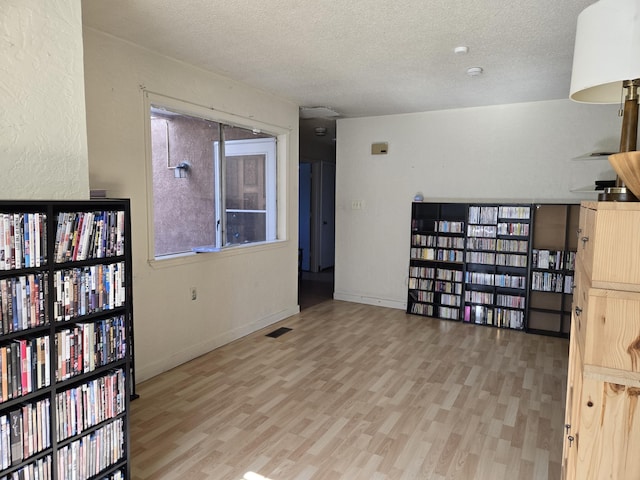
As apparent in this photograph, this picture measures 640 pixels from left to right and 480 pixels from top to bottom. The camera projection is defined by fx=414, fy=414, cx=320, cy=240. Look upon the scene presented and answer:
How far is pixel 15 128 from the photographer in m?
1.73

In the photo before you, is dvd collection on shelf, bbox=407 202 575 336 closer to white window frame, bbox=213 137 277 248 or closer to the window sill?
white window frame, bbox=213 137 277 248

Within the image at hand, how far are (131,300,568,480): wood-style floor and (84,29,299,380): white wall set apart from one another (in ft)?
0.83

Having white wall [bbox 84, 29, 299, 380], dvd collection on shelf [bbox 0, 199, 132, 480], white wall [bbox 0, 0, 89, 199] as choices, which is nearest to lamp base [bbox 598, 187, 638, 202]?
dvd collection on shelf [bbox 0, 199, 132, 480]

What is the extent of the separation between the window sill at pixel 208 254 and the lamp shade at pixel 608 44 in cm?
304

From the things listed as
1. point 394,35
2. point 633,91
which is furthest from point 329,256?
point 633,91

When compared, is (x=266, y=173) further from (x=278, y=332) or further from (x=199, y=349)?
(x=199, y=349)

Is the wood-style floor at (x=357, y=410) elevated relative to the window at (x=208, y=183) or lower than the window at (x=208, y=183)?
lower

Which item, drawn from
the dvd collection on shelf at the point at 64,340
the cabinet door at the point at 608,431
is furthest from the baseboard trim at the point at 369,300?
the cabinet door at the point at 608,431

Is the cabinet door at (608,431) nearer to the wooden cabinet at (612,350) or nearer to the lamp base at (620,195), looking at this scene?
the wooden cabinet at (612,350)

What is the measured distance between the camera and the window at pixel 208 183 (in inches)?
138

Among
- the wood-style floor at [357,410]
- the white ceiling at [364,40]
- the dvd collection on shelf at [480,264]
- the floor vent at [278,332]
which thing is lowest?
the wood-style floor at [357,410]

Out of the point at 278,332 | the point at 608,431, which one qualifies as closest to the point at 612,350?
the point at 608,431

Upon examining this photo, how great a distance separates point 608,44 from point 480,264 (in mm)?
4090

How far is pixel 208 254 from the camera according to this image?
3.83 m
